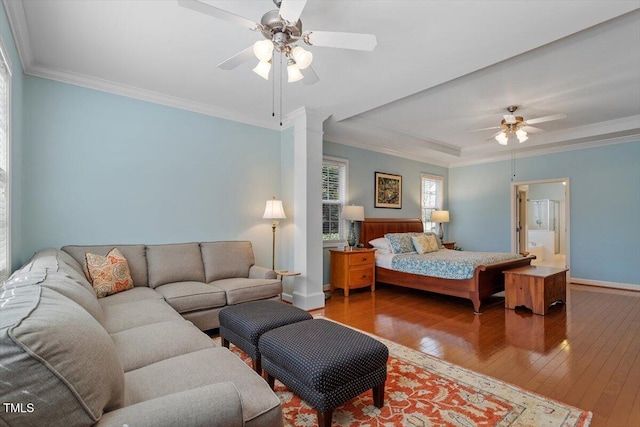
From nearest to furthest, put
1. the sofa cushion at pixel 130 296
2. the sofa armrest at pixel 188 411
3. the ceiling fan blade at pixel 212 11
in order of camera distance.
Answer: the sofa armrest at pixel 188 411 → the ceiling fan blade at pixel 212 11 → the sofa cushion at pixel 130 296

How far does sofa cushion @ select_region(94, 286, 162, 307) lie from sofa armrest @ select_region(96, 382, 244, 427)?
1.95 m

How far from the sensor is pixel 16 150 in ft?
8.34

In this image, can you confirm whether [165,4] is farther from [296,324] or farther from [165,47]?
[296,324]

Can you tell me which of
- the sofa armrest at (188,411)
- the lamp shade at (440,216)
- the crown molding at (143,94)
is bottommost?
the sofa armrest at (188,411)

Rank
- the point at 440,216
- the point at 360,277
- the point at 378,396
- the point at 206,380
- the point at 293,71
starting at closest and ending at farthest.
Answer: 1. the point at 206,380
2. the point at 378,396
3. the point at 293,71
4. the point at 360,277
5. the point at 440,216

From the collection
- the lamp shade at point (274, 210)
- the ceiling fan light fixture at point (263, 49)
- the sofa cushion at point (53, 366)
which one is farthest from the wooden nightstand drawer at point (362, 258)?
the sofa cushion at point (53, 366)

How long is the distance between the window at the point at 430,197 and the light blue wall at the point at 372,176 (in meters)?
0.23

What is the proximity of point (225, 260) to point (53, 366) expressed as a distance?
294 cm

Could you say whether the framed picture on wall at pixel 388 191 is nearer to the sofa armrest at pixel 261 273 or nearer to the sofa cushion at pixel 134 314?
the sofa armrest at pixel 261 273

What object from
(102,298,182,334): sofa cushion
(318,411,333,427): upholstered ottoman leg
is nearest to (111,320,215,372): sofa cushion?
(102,298,182,334): sofa cushion

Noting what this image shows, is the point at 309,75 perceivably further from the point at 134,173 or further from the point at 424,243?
the point at 424,243

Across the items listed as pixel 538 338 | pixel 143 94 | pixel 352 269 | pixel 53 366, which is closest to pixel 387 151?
pixel 352 269

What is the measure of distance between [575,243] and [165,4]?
7.09 meters

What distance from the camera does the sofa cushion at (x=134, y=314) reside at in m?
2.07
